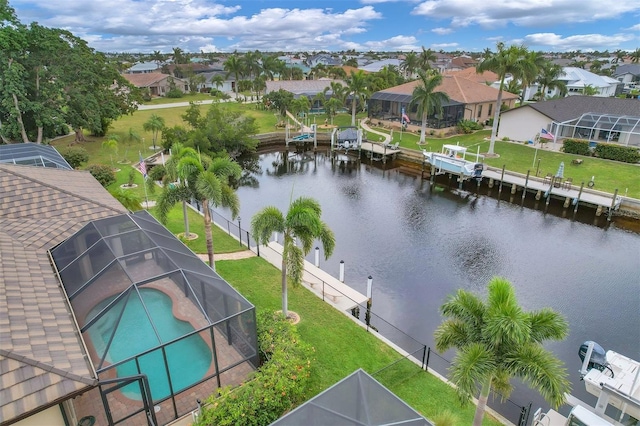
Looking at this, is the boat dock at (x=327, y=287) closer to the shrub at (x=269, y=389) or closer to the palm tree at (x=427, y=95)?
the shrub at (x=269, y=389)

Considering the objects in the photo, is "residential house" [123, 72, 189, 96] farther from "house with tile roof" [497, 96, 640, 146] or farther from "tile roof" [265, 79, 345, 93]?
"house with tile roof" [497, 96, 640, 146]

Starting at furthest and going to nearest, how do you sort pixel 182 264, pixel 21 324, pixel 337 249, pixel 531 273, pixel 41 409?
pixel 337 249, pixel 531 273, pixel 182 264, pixel 21 324, pixel 41 409

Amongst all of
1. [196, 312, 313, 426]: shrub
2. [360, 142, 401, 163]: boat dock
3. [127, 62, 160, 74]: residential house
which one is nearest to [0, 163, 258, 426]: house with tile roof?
[196, 312, 313, 426]: shrub

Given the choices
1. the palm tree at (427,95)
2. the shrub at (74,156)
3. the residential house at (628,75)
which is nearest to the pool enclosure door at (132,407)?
the shrub at (74,156)

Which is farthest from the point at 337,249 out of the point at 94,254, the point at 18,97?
the point at 18,97

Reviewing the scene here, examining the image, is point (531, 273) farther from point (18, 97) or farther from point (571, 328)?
point (18, 97)
